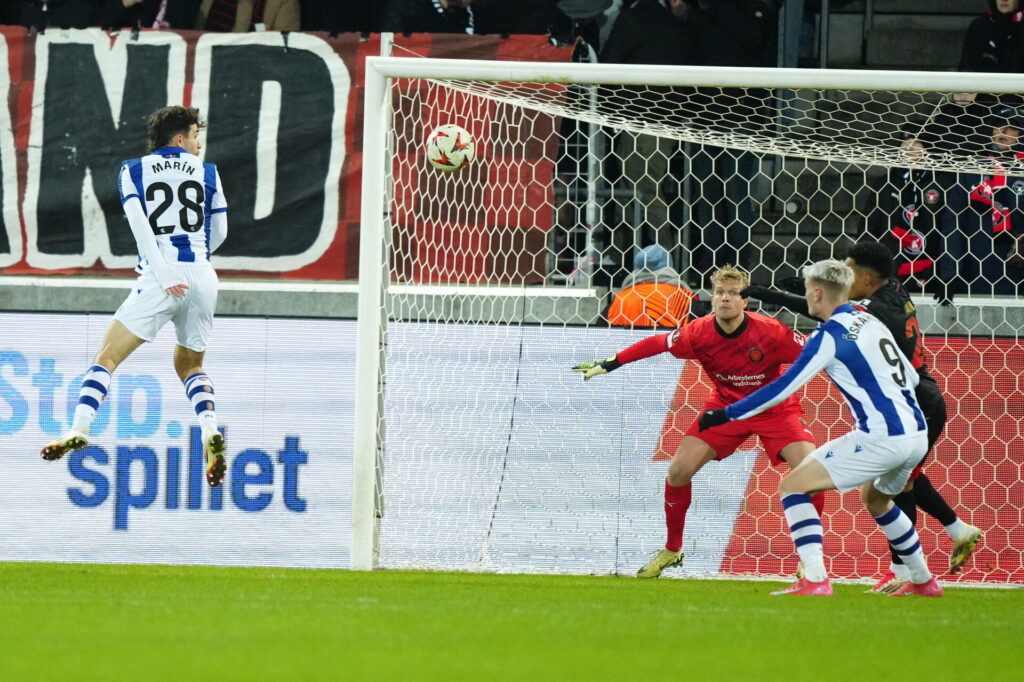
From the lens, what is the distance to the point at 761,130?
9.77 metres

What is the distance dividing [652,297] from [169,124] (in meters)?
3.12

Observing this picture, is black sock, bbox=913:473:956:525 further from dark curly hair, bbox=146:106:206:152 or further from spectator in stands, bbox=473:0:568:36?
spectator in stands, bbox=473:0:568:36

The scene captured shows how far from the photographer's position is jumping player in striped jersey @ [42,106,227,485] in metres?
7.50

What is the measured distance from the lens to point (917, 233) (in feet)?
31.4

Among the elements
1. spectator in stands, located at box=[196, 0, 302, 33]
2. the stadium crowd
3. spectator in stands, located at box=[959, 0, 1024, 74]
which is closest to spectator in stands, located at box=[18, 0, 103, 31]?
the stadium crowd

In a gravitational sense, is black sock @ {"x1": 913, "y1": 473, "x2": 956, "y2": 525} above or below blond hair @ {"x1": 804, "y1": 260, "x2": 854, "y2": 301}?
below

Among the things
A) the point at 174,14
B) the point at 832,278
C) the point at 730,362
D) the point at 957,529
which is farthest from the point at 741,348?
the point at 174,14

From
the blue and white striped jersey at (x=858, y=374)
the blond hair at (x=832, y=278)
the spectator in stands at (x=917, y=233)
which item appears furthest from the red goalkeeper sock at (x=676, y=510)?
the spectator in stands at (x=917, y=233)

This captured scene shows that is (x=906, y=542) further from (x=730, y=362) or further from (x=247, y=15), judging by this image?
(x=247, y=15)

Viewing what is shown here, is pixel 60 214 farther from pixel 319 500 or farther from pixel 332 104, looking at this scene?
pixel 319 500

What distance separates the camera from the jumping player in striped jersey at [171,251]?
24.6 feet

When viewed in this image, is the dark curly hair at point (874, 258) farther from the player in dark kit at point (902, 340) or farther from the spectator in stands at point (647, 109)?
the spectator in stands at point (647, 109)

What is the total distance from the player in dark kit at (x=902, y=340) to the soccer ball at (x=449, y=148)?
1952mm

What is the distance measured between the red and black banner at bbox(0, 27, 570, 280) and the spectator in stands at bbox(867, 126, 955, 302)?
8.22 feet
